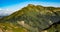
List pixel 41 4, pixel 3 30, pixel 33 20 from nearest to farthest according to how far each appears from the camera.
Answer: pixel 3 30, pixel 41 4, pixel 33 20

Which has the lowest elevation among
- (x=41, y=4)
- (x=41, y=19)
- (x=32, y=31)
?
(x=32, y=31)

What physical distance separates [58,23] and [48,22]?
114 cm

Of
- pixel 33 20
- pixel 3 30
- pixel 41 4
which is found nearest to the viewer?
pixel 3 30

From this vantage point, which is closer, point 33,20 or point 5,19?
point 5,19

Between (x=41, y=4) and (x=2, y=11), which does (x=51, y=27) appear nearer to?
(x=41, y=4)

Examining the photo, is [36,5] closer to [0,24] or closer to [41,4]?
[41,4]

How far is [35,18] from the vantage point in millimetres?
13305

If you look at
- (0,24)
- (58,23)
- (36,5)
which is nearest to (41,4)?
(36,5)

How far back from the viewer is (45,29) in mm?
13172

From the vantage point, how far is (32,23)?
13.2 m

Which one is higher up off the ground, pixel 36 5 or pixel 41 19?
pixel 36 5

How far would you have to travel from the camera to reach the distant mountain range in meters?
12.6

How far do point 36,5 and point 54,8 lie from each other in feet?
4.55

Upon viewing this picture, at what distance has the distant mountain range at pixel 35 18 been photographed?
1262 cm
